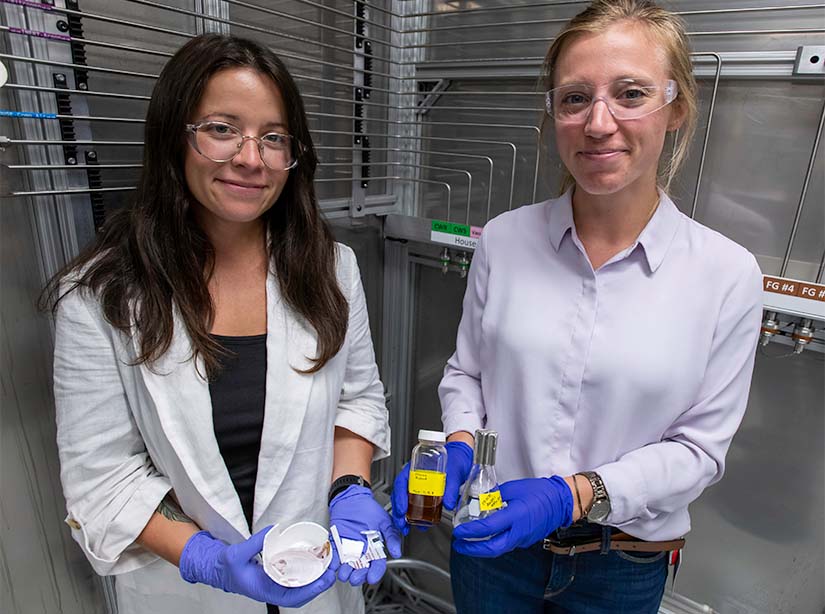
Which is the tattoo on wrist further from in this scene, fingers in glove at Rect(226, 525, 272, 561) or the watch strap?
the watch strap

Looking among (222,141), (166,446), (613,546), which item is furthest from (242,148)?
(613,546)

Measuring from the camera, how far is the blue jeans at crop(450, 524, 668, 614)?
0.96 meters

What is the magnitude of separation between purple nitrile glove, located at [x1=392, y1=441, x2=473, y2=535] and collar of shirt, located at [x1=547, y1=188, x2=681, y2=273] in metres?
0.45

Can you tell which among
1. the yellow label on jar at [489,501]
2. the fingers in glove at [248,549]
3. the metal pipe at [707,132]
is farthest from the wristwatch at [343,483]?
the metal pipe at [707,132]

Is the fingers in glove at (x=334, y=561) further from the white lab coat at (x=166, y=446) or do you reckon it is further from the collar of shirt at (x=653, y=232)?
the collar of shirt at (x=653, y=232)

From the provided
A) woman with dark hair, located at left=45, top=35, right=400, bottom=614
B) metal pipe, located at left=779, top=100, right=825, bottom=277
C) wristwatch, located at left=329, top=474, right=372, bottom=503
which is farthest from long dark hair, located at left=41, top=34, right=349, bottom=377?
metal pipe, located at left=779, top=100, right=825, bottom=277

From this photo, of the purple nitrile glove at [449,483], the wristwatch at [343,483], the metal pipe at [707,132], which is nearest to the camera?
the purple nitrile glove at [449,483]

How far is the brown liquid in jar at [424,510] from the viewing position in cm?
88

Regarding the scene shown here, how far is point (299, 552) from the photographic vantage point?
85 cm

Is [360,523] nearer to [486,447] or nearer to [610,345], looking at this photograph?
[486,447]

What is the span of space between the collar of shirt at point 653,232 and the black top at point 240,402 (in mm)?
621

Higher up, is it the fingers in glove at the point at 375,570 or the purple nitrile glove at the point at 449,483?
the purple nitrile glove at the point at 449,483

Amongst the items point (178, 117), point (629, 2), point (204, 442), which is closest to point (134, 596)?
point (204, 442)

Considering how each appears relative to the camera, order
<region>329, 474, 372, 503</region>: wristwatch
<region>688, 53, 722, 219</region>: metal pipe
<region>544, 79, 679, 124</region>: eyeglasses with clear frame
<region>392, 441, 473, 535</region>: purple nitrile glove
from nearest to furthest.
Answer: <region>544, 79, 679, 124</region>: eyeglasses with clear frame, <region>392, 441, 473, 535</region>: purple nitrile glove, <region>329, 474, 372, 503</region>: wristwatch, <region>688, 53, 722, 219</region>: metal pipe
